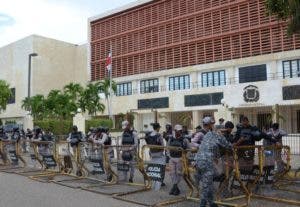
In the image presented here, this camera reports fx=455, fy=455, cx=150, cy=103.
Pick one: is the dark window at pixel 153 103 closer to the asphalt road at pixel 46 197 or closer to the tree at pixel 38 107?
the tree at pixel 38 107

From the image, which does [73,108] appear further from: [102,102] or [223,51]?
[223,51]

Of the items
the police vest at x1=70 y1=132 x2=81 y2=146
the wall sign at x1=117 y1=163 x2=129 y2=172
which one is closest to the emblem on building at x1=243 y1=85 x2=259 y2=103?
the police vest at x1=70 y1=132 x2=81 y2=146

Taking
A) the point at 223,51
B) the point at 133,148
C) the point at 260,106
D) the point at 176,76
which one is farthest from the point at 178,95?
the point at 133,148

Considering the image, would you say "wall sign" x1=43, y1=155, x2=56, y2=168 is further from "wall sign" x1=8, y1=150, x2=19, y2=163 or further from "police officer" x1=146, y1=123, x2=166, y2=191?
"police officer" x1=146, y1=123, x2=166, y2=191

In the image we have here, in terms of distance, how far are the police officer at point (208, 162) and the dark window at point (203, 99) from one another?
38896 mm

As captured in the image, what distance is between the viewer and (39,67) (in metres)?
73.2

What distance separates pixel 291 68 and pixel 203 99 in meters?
9.89

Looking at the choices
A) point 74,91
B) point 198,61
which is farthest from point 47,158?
point 74,91

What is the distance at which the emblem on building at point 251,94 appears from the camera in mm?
43469

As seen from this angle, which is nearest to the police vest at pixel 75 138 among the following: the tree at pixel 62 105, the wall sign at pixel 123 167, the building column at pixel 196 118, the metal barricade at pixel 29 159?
the metal barricade at pixel 29 159

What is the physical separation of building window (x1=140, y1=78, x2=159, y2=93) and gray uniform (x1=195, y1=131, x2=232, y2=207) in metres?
47.8

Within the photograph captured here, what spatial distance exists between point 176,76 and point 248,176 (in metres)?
44.8

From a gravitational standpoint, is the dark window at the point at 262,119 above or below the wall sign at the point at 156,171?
above

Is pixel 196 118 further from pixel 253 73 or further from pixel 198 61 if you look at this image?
pixel 253 73
